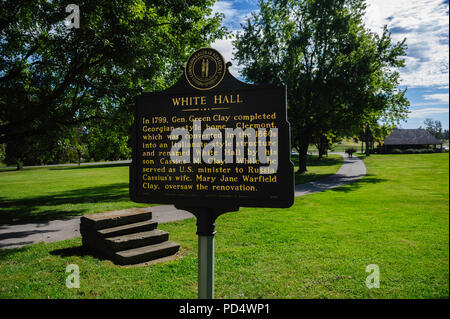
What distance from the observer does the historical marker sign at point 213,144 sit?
3777 mm

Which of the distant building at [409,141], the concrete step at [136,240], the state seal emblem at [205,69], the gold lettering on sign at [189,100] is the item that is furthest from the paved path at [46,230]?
the distant building at [409,141]

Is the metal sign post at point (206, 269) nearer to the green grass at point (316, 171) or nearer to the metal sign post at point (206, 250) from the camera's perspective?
the metal sign post at point (206, 250)

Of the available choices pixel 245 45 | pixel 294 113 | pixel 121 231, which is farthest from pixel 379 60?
pixel 121 231

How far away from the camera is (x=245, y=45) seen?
27.3 metres

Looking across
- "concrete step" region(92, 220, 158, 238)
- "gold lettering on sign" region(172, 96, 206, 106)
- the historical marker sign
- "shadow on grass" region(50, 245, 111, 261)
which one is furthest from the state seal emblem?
"shadow on grass" region(50, 245, 111, 261)

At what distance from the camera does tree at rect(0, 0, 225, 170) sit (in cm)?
1120

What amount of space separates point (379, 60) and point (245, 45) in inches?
497

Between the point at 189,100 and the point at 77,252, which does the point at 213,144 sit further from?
the point at 77,252

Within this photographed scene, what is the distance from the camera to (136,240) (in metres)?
6.87

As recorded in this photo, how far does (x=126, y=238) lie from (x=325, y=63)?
25.2 metres

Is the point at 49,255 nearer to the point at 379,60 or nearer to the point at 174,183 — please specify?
the point at 174,183

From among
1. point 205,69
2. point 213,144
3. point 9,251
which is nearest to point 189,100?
point 205,69

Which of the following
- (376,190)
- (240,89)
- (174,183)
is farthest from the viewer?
(376,190)
